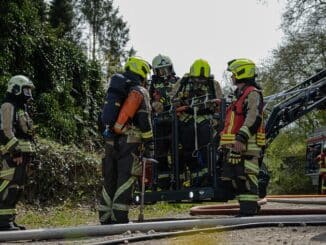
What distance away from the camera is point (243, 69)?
7684 millimetres

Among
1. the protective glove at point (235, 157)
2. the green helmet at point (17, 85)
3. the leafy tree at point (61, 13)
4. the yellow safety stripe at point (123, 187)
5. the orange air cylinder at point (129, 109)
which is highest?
the leafy tree at point (61, 13)

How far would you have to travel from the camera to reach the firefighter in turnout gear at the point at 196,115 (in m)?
8.88

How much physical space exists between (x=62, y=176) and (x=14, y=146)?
17.1 feet

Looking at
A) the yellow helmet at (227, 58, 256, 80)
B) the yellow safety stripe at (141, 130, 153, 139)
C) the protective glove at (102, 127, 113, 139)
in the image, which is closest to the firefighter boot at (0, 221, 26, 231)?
the protective glove at (102, 127, 113, 139)

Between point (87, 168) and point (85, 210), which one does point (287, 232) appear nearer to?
point (85, 210)

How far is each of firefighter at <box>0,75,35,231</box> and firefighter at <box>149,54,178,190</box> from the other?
2.16m

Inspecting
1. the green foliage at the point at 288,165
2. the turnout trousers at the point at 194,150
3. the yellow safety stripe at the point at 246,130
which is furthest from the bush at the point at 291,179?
the yellow safety stripe at the point at 246,130

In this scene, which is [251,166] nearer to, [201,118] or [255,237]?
[255,237]

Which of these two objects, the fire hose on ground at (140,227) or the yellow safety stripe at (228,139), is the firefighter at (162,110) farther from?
the fire hose on ground at (140,227)

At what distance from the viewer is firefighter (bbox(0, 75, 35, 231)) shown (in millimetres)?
7777

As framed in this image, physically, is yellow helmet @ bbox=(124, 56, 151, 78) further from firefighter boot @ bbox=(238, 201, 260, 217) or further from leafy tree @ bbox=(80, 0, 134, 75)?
leafy tree @ bbox=(80, 0, 134, 75)

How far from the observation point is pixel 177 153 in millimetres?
9055

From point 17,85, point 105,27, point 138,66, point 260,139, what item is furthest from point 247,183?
point 105,27

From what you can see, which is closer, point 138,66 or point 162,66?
point 138,66
